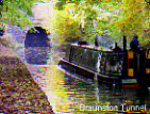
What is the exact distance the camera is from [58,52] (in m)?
3.57

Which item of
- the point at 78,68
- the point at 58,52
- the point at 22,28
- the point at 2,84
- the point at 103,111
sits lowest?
the point at 103,111

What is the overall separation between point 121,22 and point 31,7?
4.29ft

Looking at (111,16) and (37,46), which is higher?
(111,16)

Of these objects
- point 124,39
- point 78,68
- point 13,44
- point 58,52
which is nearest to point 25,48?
point 13,44

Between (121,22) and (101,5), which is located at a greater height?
(101,5)

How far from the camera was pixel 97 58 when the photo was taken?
3.39 m

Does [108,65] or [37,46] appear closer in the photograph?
[108,65]

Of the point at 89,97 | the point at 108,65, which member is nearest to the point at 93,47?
the point at 108,65

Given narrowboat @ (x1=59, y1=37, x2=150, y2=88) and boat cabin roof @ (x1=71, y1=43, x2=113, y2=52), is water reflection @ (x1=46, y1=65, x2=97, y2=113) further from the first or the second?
boat cabin roof @ (x1=71, y1=43, x2=113, y2=52)

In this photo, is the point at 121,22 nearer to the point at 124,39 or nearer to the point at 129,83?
the point at 124,39

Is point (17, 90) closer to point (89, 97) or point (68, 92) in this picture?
point (68, 92)

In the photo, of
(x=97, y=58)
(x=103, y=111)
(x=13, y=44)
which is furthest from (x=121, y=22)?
(x=13, y=44)

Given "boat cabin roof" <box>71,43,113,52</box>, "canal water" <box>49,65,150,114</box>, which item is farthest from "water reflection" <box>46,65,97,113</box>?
"boat cabin roof" <box>71,43,113,52</box>

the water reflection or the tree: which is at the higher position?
the tree
